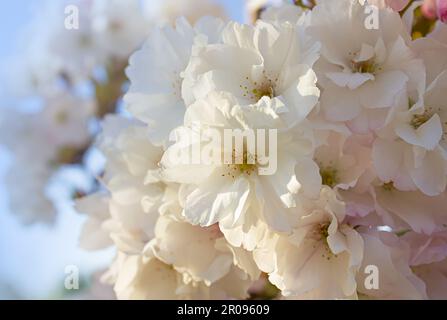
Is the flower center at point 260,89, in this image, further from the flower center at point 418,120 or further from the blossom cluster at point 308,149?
the flower center at point 418,120

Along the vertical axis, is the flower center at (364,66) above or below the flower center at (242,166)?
above

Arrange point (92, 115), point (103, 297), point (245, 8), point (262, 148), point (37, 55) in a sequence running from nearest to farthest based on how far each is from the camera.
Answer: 1. point (262, 148)
2. point (103, 297)
3. point (245, 8)
4. point (92, 115)
5. point (37, 55)

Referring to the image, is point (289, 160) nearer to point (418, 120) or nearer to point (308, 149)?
point (308, 149)

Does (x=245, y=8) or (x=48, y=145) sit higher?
(x=245, y=8)

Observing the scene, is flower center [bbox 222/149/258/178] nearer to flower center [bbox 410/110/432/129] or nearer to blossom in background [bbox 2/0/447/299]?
blossom in background [bbox 2/0/447/299]

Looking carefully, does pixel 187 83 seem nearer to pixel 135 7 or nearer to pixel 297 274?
pixel 297 274

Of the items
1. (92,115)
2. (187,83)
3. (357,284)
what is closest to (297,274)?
(357,284)

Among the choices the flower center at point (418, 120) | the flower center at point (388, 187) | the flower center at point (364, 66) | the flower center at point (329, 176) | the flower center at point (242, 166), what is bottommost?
the flower center at point (388, 187)

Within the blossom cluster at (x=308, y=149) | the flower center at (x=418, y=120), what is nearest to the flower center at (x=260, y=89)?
the blossom cluster at (x=308, y=149)

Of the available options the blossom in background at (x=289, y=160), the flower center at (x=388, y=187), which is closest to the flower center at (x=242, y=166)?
the blossom in background at (x=289, y=160)

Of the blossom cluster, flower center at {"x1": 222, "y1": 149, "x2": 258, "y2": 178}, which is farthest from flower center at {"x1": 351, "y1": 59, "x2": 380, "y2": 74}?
flower center at {"x1": 222, "y1": 149, "x2": 258, "y2": 178}
